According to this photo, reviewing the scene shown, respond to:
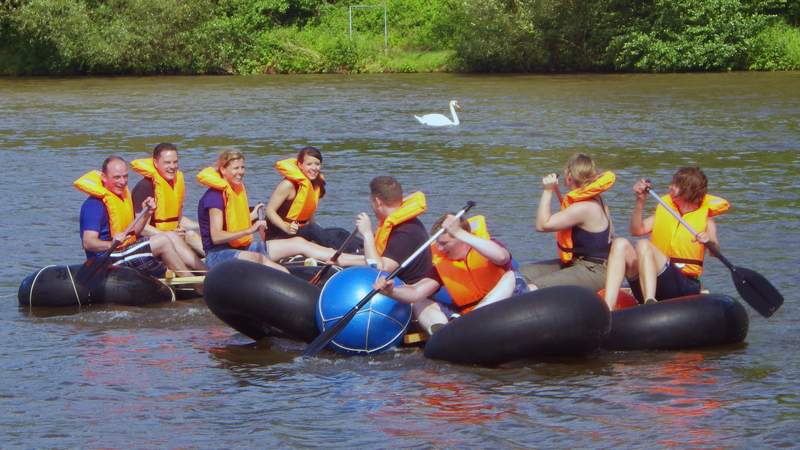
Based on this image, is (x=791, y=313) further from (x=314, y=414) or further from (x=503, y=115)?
(x=503, y=115)

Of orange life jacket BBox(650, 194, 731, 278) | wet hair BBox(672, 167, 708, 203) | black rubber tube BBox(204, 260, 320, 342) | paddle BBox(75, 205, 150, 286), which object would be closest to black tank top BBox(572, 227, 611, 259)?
orange life jacket BBox(650, 194, 731, 278)

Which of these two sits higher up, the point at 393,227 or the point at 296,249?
the point at 393,227

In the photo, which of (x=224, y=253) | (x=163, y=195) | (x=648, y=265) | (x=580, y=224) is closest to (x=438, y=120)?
(x=163, y=195)

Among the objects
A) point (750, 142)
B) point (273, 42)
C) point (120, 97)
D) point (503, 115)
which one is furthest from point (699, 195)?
point (273, 42)

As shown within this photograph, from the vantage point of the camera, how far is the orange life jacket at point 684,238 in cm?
768

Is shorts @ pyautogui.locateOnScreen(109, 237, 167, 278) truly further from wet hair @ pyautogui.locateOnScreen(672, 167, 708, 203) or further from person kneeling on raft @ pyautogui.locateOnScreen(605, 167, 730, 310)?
wet hair @ pyautogui.locateOnScreen(672, 167, 708, 203)

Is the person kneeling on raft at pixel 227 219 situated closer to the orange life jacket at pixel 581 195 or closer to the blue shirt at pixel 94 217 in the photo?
the blue shirt at pixel 94 217

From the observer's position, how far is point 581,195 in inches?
299

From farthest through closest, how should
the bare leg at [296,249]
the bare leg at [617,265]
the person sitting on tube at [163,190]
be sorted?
the person sitting on tube at [163,190], the bare leg at [296,249], the bare leg at [617,265]

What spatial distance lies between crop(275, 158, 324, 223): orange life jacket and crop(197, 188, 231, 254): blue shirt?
859 mm

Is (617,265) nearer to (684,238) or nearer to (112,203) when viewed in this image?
(684,238)

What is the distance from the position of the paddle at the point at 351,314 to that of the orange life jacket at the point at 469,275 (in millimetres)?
171

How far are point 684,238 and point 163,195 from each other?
3.99 metres

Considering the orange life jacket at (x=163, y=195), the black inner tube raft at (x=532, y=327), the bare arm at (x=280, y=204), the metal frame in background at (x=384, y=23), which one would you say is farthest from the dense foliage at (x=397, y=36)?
the black inner tube raft at (x=532, y=327)
